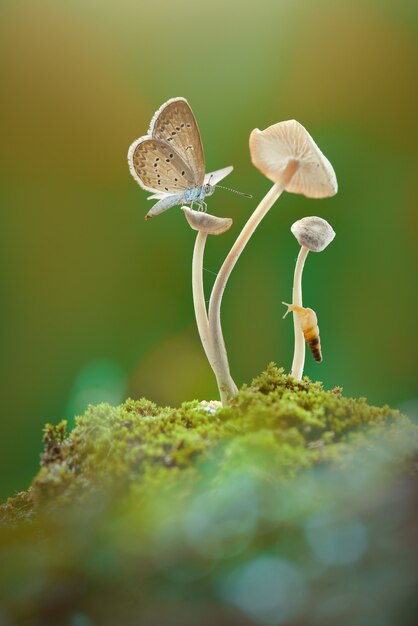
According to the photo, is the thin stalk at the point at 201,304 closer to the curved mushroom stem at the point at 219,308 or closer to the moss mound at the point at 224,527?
the curved mushroom stem at the point at 219,308

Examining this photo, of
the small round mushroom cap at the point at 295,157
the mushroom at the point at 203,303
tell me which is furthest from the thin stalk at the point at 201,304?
the small round mushroom cap at the point at 295,157

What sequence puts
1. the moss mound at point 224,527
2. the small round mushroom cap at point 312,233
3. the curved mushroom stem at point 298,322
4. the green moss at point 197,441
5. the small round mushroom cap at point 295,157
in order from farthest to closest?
the curved mushroom stem at point 298,322 < the small round mushroom cap at point 312,233 < the small round mushroom cap at point 295,157 < the green moss at point 197,441 < the moss mound at point 224,527

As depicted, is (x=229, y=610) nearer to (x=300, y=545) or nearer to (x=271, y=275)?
(x=300, y=545)

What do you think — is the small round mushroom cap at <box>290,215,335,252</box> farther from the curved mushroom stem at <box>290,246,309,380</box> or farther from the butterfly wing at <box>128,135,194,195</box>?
the butterfly wing at <box>128,135,194,195</box>

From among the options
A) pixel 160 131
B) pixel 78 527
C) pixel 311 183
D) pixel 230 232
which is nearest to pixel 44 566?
pixel 78 527

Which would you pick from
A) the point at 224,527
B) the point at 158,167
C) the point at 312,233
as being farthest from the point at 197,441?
the point at 158,167

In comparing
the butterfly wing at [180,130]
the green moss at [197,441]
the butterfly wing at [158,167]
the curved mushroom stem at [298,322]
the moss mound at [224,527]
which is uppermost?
the butterfly wing at [180,130]
